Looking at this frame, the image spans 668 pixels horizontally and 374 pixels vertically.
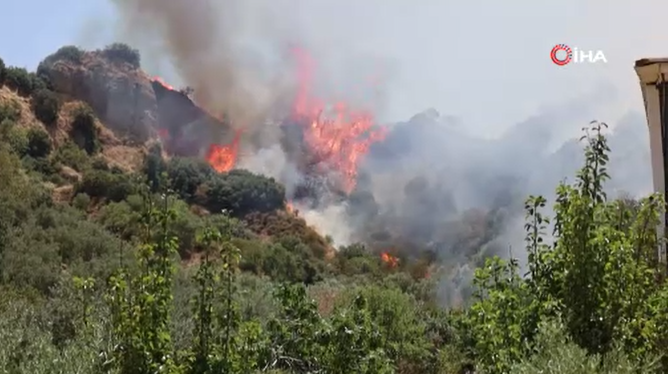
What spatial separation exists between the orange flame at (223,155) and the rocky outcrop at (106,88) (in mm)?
5218

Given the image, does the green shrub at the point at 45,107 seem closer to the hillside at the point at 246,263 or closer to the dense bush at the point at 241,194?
the hillside at the point at 246,263

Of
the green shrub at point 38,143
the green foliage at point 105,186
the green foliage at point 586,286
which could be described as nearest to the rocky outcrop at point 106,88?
the green shrub at point 38,143

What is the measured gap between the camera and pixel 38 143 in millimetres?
37281

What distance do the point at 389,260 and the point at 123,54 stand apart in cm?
2494

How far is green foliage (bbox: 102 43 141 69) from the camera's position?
165 ft

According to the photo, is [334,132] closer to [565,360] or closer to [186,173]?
[186,173]

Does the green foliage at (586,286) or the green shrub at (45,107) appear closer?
the green foliage at (586,286)

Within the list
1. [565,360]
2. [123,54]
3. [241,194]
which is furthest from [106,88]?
[565,360]

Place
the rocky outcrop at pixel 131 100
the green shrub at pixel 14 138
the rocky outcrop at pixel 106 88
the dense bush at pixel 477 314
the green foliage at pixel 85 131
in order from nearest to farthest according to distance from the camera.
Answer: the dense bush at pixel 477 314
the green shrub at pixel 14 138
the green foliage at pixel 85 131
the rocky outcrop at pixel 106 88
the rocky outcrop at pixel 131 100

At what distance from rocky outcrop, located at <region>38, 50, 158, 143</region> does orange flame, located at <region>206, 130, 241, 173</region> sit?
5.22m

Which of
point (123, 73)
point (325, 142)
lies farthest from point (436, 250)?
point (123, 73)

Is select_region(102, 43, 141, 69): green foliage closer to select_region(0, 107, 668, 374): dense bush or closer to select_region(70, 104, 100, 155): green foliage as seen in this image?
select_region(70, 104, 100, 155): green foliage

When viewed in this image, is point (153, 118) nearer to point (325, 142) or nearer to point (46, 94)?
point (46, 94)

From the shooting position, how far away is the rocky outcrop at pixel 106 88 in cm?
4588
